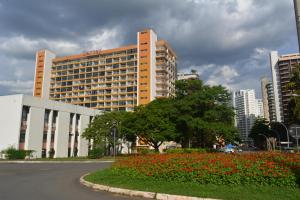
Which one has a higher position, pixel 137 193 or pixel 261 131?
pixel 261 131

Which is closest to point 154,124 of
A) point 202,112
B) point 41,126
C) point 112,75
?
point 202,112

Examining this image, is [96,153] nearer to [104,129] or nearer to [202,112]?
[104,129]

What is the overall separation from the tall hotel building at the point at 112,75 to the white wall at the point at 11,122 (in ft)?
157

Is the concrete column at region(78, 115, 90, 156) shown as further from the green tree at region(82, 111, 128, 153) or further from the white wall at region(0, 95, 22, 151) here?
the white wall at region(0, 95, 22, 151)

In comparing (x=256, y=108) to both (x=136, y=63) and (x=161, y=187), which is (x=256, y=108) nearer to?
(x=136, y=63)

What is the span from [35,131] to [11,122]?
13.2 ft

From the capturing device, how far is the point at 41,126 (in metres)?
49.2

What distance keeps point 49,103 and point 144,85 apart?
1766 inches

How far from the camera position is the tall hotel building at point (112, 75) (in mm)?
94250

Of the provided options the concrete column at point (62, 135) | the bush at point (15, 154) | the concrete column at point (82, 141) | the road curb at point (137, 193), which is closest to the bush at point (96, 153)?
the bush at point (15, 154)

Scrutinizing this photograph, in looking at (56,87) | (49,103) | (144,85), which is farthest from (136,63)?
(49,103)

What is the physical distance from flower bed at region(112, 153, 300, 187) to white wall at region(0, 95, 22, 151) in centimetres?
3819

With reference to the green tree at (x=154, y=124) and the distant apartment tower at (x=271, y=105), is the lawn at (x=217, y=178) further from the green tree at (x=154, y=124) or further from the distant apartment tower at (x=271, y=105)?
the distant apartment tower at (x=271, y=105)

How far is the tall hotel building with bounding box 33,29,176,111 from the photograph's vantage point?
9425 centimetres
